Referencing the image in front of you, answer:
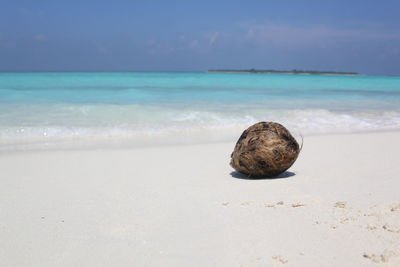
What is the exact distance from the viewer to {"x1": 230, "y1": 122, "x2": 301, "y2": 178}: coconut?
4.36 metres

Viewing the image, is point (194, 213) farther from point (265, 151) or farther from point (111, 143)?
Answer: point (111, 143)

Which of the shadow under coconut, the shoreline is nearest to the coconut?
the shadow under coconut

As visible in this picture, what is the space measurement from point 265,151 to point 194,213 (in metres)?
1.32

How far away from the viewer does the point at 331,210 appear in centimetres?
334

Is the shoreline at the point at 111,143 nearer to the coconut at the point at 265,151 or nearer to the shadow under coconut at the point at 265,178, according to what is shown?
the shadow under coconut at the point at 265,178

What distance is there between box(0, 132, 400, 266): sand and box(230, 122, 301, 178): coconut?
133mm

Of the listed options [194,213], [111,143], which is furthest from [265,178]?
[111,143]

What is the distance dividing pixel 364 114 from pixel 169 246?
35.5ft

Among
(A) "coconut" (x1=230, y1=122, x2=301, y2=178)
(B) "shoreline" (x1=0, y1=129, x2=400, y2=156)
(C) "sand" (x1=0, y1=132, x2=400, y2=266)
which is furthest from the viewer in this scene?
(B) "shoreline" (x1=0, y1=129, x2=400, y2=156)

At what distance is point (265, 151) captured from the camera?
4344 mm

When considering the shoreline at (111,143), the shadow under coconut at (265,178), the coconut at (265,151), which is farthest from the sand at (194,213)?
the shoreline at (111,143)

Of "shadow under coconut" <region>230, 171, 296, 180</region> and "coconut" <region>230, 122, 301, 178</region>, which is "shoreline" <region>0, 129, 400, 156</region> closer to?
"shadow under coconut" <region>230, 171, 296, 180</region>

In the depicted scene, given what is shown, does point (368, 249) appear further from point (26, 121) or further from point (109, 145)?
point (26, 121)

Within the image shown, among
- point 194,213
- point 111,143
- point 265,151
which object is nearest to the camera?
point 194,213
